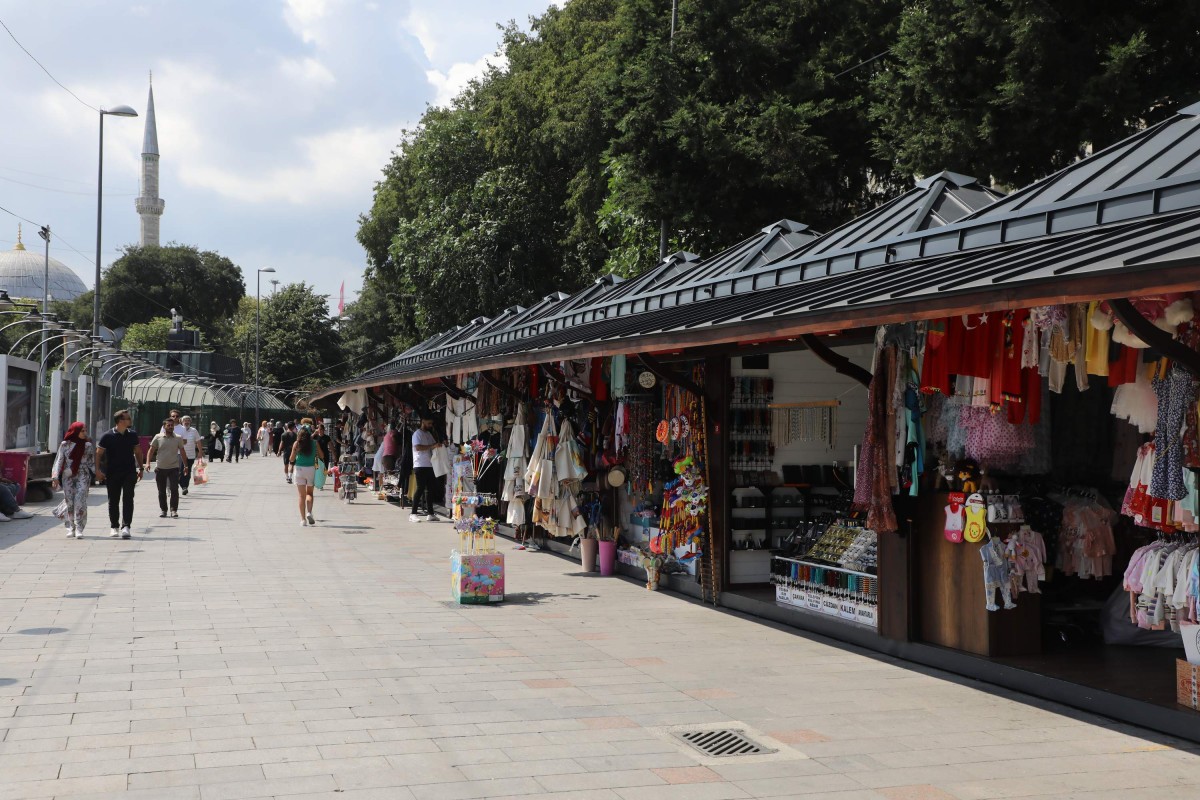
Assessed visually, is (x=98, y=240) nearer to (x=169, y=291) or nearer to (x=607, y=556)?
(x=607, y=556)

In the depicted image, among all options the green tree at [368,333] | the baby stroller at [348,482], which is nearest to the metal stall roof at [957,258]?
the baby stroller at [348,482]

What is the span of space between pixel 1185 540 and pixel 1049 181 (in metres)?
3.99

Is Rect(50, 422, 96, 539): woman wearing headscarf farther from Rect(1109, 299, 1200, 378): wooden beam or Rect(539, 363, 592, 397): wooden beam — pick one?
Rect(1109, 299, 1200, 378): wooden beam

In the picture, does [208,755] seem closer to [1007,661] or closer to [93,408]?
[1007,661]

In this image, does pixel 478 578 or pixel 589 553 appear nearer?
pixel 478 578

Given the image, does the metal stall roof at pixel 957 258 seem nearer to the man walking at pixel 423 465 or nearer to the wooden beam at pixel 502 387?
the wooden beam at pixel 502 387

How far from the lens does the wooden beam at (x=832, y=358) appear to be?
8062 millimetres

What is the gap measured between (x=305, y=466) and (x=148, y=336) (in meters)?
59.8

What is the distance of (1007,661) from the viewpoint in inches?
289

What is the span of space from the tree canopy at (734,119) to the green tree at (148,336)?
3440 cm

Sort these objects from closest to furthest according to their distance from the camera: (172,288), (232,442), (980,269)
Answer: (980,269) → (232,442) → (172,288)

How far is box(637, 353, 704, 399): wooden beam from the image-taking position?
10.4 metres

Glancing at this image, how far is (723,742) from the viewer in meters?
5.84

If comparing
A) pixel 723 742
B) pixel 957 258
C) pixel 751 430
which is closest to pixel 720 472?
pixel 751 430
